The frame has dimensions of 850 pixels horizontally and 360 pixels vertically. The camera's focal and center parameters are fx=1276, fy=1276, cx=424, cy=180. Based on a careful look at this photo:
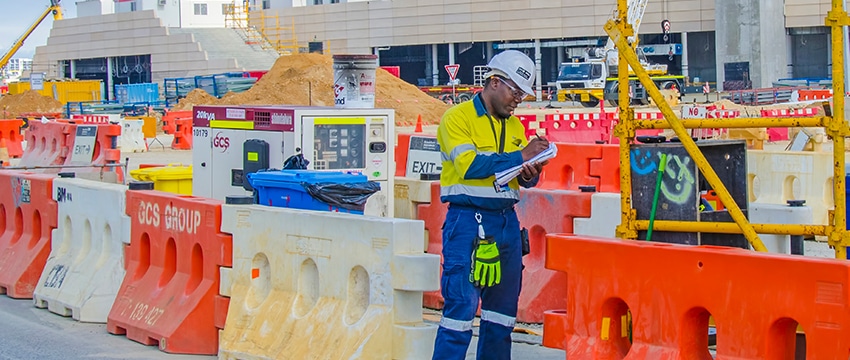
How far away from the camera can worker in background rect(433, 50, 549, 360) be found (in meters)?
6.87

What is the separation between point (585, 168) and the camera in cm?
1416

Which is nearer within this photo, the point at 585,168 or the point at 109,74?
the point at 585,168

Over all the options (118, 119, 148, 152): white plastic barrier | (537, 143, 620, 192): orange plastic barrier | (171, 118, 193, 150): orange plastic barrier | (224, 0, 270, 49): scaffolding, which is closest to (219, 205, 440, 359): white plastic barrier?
(537, 143, 620, 192): orange plastic barrier

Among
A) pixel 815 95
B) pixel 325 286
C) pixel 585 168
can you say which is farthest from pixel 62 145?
pixel 815 95

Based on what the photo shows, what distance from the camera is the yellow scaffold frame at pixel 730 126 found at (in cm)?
674

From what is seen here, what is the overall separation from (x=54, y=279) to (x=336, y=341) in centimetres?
422

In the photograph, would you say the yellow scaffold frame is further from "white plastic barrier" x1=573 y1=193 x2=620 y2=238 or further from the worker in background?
"white plastic barrier" x1=573 y1=193 x2=620 y2=238

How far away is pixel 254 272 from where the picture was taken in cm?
856

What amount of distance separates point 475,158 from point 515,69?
570 mm

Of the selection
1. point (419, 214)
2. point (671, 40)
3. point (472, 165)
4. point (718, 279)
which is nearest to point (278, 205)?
point (419, 214)

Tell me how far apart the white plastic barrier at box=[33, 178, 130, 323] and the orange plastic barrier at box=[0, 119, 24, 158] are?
2224cm

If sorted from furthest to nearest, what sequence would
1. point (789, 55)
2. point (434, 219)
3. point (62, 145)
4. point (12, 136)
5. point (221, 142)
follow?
point (789, 55) < point (12, 136) < point (62, 145) < point (221, 142) < point (434, 219)

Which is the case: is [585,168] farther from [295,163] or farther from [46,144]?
[46,144]

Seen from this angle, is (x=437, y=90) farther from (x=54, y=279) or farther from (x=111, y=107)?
→ (x=54, y=279)
